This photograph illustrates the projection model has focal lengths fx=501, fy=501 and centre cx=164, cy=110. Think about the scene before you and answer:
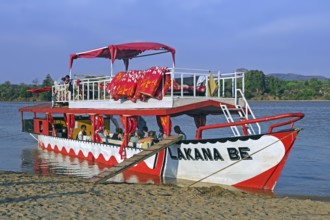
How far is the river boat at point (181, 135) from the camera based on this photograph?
12.9 m

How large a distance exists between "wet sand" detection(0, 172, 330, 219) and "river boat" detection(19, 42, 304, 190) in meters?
0.98

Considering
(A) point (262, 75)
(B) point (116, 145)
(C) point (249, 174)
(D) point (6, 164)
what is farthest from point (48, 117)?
(A) point (262, 75)

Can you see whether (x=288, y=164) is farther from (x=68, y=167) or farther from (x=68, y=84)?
(x=68, y=84)

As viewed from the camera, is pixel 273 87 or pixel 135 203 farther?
pixel 273 87

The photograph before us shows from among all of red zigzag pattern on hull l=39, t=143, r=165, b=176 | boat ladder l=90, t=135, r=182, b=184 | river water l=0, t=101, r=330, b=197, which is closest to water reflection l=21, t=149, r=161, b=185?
river water l=0, t=101, r=330, b=197

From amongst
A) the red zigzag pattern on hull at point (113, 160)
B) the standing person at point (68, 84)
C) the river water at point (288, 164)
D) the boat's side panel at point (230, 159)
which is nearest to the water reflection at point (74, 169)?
the river water at point (288, 164)

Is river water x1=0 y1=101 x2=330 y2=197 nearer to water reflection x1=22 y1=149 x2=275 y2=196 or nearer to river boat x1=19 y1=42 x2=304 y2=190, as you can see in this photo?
water reflection x1=22 y1=149 x2=275 y2=196

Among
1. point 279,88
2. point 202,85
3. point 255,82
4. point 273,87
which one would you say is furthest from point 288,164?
point 279,88

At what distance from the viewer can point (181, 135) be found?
1423cm

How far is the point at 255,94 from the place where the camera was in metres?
94.4

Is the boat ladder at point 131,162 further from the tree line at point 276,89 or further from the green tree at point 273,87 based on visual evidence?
the green tree at point 273,87


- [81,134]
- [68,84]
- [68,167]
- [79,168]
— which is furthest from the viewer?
[68,84]

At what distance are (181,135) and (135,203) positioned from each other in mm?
4409

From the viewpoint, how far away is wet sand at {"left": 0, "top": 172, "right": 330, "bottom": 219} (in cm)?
903
